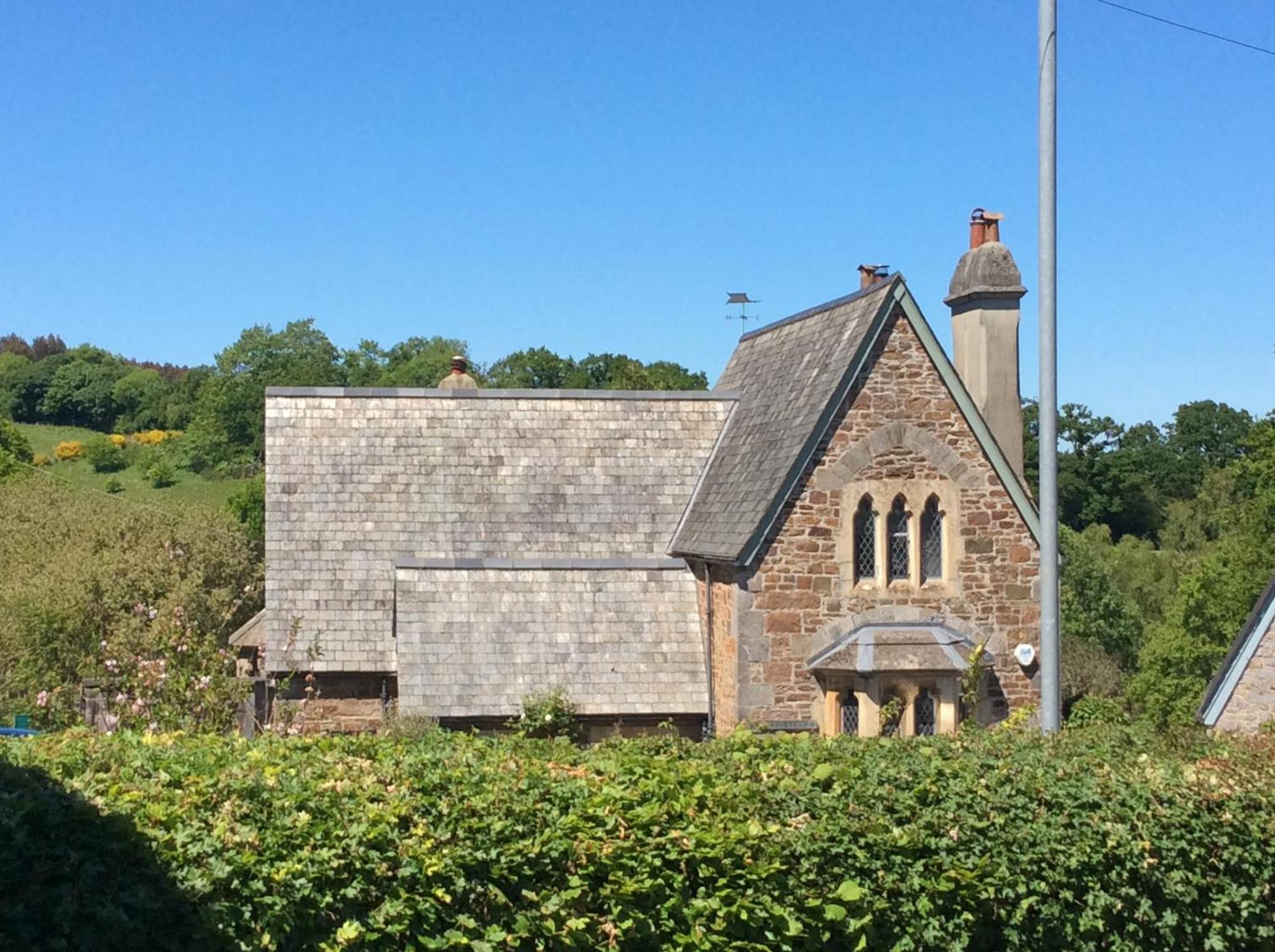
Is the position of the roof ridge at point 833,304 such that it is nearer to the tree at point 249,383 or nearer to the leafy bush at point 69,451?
the tree at point 249,383

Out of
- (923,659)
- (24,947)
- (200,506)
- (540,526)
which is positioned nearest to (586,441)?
(540,526)

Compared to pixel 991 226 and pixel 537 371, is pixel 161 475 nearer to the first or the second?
pixel 537 371

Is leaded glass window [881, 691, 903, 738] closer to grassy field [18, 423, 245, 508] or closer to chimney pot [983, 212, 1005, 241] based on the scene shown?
chimney pot [983, 212, 1005, 241]

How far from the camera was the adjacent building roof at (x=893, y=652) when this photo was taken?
17.4 meters

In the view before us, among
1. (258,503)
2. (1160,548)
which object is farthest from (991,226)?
(1160,548)

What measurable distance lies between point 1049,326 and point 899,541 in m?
7.28

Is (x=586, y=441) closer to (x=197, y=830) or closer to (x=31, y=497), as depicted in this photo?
(x=197, y=830)

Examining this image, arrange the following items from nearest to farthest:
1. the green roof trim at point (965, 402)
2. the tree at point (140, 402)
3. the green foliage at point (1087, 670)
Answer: the green roof trim at point (965, 402) → the green foliage at point (1087, 670) → the tree at point (140, 402)

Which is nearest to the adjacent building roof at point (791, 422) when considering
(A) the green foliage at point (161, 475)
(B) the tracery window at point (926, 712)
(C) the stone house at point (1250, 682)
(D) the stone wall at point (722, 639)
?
(D) the stone wall at point (722, 639)

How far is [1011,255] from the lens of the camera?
20.4 meters

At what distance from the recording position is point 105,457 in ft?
292

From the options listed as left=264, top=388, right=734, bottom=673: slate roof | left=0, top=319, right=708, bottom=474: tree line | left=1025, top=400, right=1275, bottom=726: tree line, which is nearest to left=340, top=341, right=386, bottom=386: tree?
left=0, top=319, right=708, bottom=474: tree line

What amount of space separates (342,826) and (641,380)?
6247 centimetres

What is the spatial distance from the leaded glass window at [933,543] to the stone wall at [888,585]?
0.54 feet
